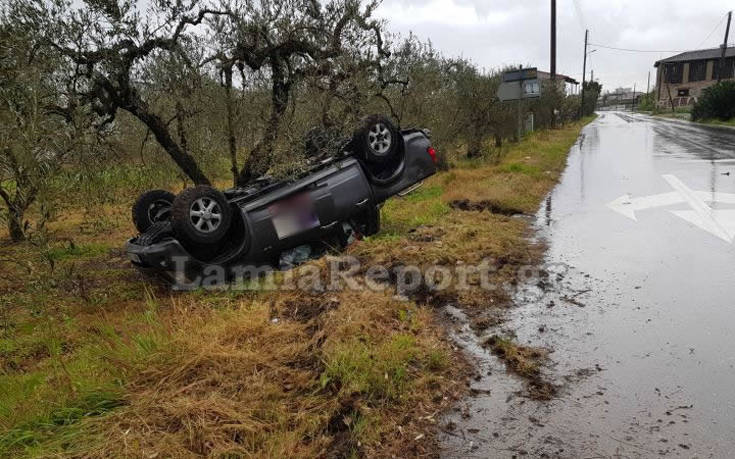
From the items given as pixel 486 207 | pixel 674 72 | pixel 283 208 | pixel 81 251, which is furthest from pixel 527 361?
pixel 674 72

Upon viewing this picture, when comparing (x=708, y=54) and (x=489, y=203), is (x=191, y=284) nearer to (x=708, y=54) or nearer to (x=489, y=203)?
(x=489, y=203)

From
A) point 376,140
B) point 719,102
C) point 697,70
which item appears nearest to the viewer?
point 376,140

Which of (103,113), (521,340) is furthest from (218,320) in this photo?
(103,113)

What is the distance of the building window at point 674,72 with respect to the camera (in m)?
72.3

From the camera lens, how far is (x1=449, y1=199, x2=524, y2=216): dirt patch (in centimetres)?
852

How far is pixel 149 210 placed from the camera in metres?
6.49

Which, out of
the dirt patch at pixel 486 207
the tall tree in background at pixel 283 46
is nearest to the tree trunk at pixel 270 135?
the tall tree in background at pixel 283 46

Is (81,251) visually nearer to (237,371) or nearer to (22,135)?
(22,135)

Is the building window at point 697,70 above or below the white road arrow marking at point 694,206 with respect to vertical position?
above

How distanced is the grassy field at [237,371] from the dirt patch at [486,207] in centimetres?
290

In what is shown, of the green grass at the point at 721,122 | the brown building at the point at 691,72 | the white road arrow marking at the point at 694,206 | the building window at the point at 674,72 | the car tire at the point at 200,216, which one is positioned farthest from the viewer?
the building window at the point at 674,72

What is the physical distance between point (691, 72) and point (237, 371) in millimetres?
86586

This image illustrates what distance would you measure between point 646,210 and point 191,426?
7647 mm

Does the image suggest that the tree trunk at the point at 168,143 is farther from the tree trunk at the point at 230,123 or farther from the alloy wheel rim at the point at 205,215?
the alloy wheel rim at the point at 205,215
